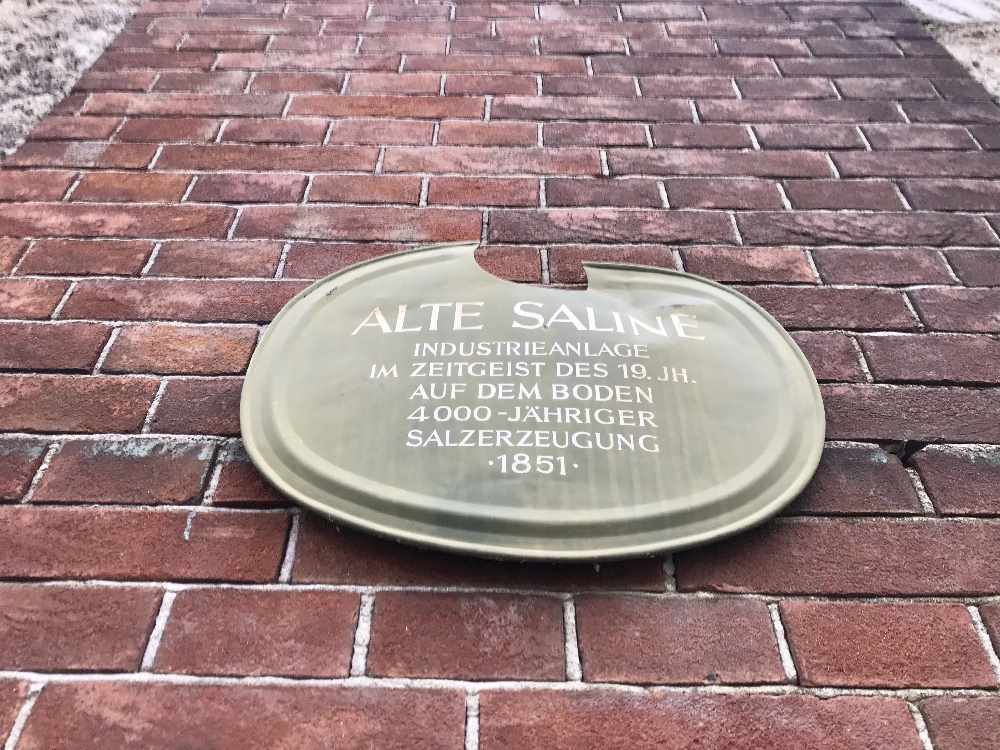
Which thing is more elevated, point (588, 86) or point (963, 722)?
point (588, 86)

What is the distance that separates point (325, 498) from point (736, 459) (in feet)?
1.73

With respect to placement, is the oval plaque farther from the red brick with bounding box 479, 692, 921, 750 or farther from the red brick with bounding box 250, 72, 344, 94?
the red brick with bounding box 250, 72, 344, 94

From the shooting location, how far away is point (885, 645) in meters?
0.89

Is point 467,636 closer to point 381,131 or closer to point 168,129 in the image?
point 381,131

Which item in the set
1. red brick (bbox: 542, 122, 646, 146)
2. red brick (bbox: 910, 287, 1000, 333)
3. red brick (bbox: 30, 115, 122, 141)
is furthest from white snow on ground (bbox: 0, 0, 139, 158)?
red brick (bbox: 910, 287, 1000, 333)

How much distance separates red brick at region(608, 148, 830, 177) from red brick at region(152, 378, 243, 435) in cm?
88

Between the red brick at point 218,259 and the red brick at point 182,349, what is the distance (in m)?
0.13

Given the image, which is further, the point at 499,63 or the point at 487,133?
the point at 499,63

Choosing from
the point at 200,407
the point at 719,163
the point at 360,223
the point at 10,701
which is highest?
the point at 719,163

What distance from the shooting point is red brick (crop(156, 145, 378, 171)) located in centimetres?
155

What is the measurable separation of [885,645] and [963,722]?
0.10 meters

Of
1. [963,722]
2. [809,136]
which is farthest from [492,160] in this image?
[963,722]

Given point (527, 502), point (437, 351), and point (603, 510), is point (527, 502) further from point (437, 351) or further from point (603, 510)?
point (437, 351)

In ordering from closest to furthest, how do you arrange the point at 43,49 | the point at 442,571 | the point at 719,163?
the point at 442,571 → the point at 719,163 → the point at 43,49
